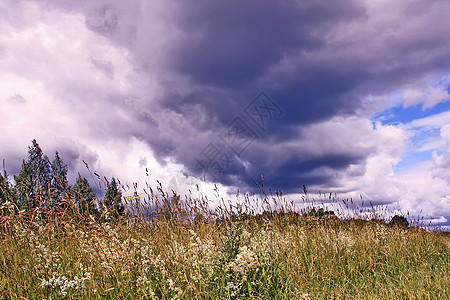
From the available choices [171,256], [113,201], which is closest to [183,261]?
[171,256]

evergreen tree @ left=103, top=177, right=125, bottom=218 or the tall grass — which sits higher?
evergreen tree @ left=103, top=177, right=125, bottom=218

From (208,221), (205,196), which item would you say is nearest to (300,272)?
(208,221)

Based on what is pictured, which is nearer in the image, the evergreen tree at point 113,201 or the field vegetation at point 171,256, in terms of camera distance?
the field vegetation at point 171,256

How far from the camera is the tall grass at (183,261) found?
10.8 ft

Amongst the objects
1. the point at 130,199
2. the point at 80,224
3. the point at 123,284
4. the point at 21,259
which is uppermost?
the point at 130,199

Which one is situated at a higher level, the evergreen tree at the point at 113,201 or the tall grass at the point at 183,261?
the evergreen tree at the point at 113,201

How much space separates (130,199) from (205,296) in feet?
8.98

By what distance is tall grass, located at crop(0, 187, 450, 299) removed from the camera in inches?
130

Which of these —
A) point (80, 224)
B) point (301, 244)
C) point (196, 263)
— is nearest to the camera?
point (196, 263)

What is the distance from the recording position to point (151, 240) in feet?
14.7

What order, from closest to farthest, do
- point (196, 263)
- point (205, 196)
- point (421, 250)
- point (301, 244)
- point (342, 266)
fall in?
point (196, 263) → point (342, 266) → point (301, 244) → point (205, 196) → point (421, 250)

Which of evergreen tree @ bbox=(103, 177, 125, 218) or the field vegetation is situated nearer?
the field vegetation

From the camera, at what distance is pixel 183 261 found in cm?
359

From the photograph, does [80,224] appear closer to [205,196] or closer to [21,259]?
[21,259]
